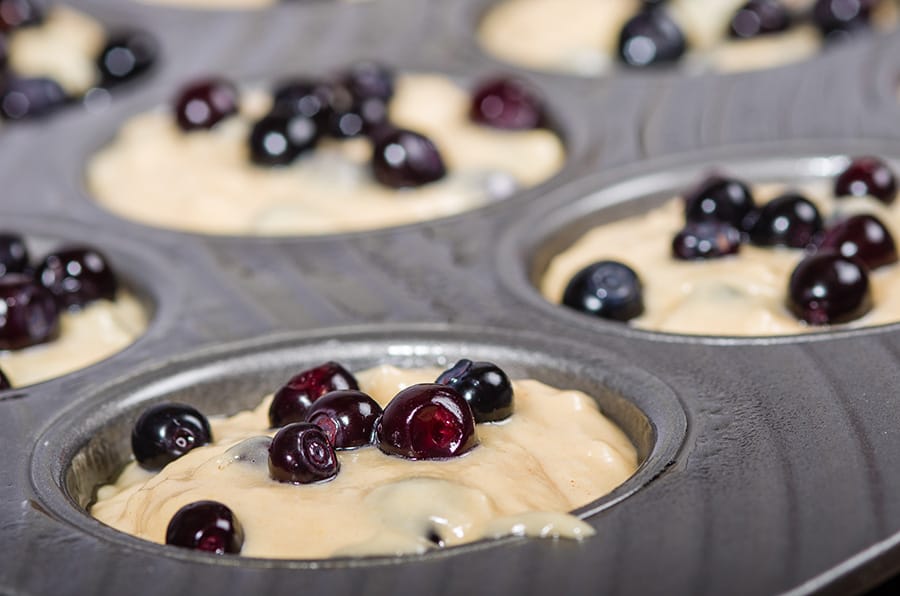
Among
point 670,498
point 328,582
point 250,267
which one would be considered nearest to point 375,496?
point 328,582

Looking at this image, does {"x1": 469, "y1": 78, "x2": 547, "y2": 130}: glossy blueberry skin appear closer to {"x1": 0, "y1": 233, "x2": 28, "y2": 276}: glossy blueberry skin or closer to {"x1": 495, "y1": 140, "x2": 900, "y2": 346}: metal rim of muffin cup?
{"x1": 495, "y1": 140, "x2": 900, "y2": 346}: metal rim of muffin cup

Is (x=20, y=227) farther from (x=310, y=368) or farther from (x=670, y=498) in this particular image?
(x=670, y=498)

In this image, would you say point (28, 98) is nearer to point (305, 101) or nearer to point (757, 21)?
point (305, 101)

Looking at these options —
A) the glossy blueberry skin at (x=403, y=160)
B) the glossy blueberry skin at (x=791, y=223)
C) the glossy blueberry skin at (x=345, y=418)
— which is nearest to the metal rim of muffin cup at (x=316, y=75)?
the glossy blueberry skin at (x=403, y=160)

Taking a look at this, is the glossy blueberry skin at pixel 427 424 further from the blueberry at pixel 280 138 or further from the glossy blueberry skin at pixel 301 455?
the blueberry at pixel 280 138

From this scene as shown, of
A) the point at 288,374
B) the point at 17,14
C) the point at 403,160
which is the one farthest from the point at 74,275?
the point at 17,14

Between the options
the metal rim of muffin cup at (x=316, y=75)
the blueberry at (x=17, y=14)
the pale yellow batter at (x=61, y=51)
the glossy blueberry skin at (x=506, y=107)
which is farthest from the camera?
the blueberry at (x=17, y=14)

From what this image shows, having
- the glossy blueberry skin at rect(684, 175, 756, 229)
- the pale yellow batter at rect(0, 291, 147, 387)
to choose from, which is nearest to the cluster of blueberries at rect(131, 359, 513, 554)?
the pale yellow batter at rect(0, 291, 147, 387)

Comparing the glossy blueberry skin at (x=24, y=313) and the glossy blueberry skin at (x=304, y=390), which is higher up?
the glossy blueberry skin at (x=304, y=390)
